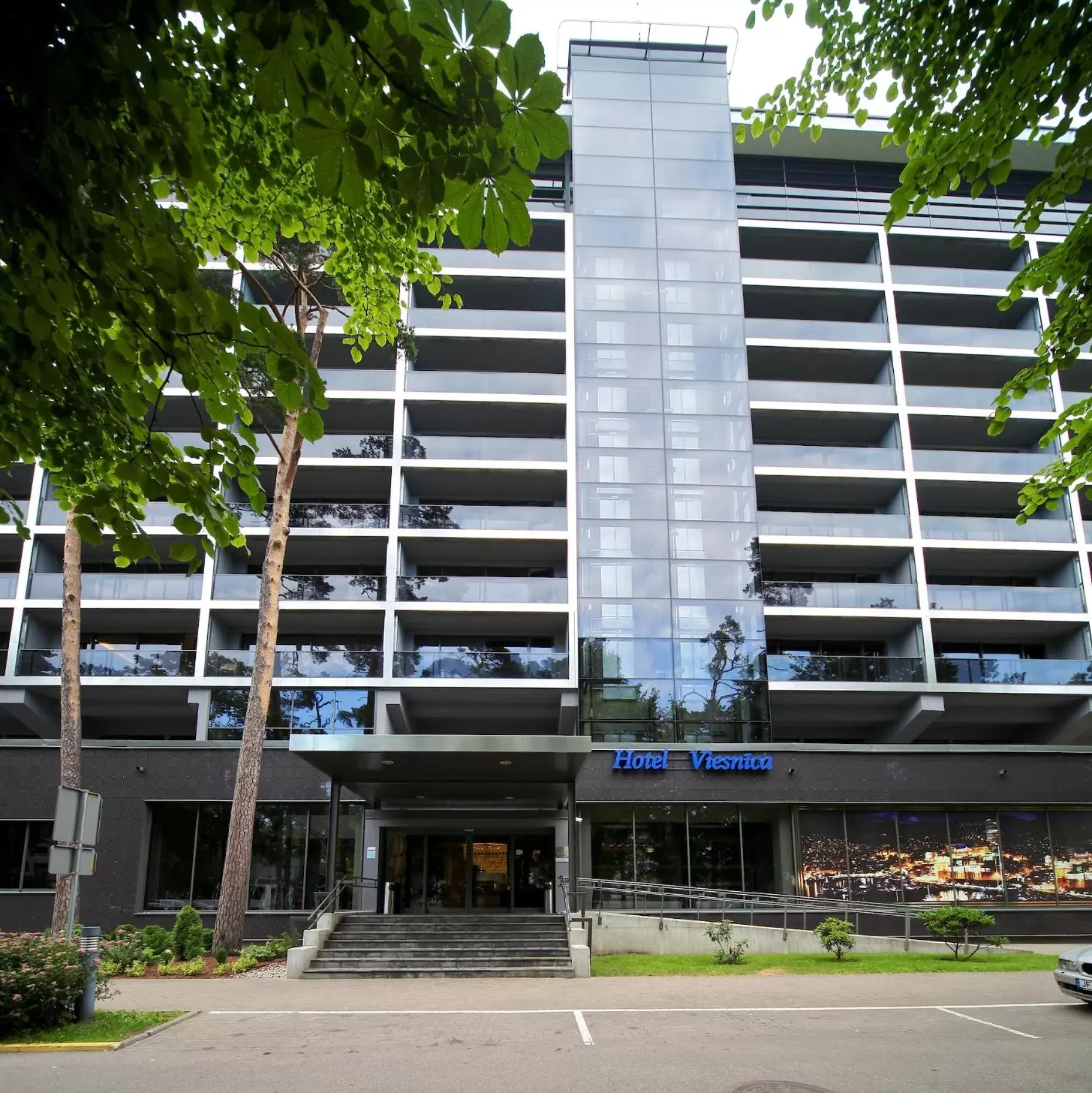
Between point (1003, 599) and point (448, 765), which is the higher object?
point (1003, 599)

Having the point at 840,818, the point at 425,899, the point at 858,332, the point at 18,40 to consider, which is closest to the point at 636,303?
the point at 858,332

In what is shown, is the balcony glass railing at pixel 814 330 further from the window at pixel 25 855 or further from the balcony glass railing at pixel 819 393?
the window at pixel 25 855

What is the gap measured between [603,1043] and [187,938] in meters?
11.8

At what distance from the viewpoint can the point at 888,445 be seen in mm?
32625

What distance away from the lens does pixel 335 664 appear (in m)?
28.0

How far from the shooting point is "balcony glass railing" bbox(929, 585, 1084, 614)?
99.2ft

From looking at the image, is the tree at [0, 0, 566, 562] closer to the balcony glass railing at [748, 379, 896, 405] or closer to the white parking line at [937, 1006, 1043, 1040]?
the white parking line at [937, 1006, 1043, 1040]

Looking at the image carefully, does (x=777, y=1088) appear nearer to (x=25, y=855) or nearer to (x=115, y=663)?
(x=25, y=855)

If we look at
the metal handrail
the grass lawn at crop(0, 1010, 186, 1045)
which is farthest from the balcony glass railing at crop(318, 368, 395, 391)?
the grass lawn at crop(0, 1010, 186, 1045)

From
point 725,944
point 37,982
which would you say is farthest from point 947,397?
point 37,982

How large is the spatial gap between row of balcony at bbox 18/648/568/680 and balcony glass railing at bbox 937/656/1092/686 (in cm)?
1282

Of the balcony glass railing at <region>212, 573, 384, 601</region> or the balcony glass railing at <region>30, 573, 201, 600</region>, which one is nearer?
the balcony glass railing at <region>30, 573, 201, 600</region>

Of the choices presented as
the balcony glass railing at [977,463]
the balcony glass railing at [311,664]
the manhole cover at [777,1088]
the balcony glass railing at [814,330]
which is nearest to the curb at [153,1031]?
the manhole cover at [777,1088]

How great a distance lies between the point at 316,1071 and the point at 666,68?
3520cm
